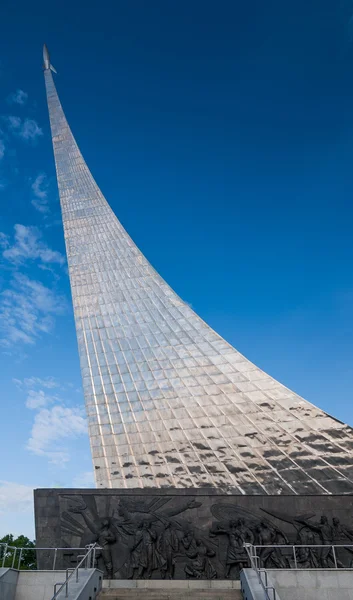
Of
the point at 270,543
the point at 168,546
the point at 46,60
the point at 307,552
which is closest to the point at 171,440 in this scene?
the point at 168,546

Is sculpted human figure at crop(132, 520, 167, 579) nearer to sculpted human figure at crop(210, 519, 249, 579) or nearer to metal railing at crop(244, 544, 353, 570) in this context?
sculpted human figure at crop(210, 519, 249, 579)

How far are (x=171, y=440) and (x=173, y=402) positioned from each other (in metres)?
1.16

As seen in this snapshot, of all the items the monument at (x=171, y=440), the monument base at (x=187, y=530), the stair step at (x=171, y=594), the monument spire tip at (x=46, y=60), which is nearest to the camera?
the stair step at (x=171, y=594)

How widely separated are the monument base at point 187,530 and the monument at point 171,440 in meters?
0.02

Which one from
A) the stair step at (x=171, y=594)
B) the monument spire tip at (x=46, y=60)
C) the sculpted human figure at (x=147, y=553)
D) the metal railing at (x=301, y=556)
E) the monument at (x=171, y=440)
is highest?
the monument spire tip at (x=46, y=60)

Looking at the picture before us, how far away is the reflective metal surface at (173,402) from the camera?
11.9 m

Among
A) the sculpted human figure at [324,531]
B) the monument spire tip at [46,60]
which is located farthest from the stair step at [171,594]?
the monument spire tip at [46,60]

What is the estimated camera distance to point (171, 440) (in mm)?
12859

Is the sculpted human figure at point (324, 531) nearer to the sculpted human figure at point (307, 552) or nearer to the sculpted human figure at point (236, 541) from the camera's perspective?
the sculpted human figure at point (307, 552)

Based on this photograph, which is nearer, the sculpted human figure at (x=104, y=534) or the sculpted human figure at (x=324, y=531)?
the sculpted human figure at (x=324, y=531)

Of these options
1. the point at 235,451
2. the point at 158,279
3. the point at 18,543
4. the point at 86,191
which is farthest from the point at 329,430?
the point at 18,543

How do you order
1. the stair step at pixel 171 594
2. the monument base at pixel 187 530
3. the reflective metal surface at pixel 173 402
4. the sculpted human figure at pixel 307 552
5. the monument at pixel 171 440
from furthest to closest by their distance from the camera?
the reflective metal surface at pixel 173 402 < the monument at pixel 171 440 < the monument base at pixel 187 530 < the sculpted human figure at pixel 307 552 < the stair step at pixel 171 594

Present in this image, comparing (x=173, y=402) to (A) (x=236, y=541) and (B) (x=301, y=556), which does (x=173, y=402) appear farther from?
(B) (x=301, y=556)

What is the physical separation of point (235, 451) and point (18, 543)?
2269cm
